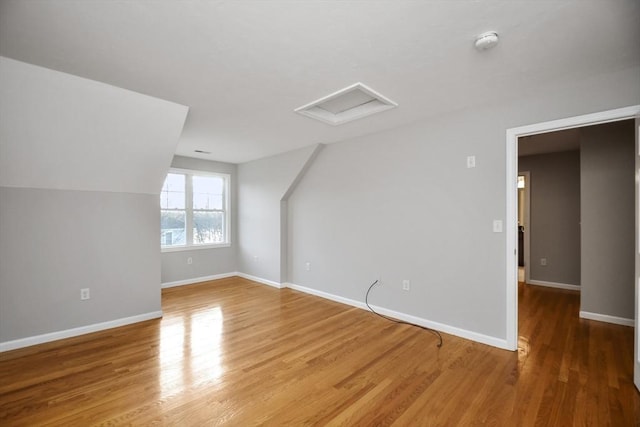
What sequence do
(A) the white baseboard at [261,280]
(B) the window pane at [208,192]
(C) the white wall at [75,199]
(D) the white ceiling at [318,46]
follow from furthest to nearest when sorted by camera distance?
(B) the window pane at [208,192], (A) the white baseboard at [261,280], (C) the white wall at [75,199], (D) the white ceiling at [318,46]

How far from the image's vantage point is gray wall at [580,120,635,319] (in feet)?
10.9

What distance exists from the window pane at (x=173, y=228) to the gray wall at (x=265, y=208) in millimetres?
1113

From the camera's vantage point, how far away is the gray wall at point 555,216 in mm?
4793

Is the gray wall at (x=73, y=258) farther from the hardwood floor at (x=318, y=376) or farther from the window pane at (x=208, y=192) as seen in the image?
the window pane at (x=208, y=192)

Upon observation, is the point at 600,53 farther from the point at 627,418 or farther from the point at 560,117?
the point at 627,418

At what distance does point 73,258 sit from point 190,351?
68.0 inches

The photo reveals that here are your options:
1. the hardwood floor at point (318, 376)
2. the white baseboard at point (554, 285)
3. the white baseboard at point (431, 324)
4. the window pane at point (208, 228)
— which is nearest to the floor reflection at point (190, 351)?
the hardwood floor at point (318, 376)

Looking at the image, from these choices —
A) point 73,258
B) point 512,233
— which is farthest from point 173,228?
point 512,233

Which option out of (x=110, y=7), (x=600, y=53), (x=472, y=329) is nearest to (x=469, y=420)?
(x=472, y=329)

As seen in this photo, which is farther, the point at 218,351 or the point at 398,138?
the point at 398,138

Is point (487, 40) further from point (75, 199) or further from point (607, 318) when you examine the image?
point (75, 199)

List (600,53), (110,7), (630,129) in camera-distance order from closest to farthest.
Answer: (110,7), (600,53), (630,129)

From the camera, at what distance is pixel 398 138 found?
359 centimetres

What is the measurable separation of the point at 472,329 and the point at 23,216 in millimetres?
4678
